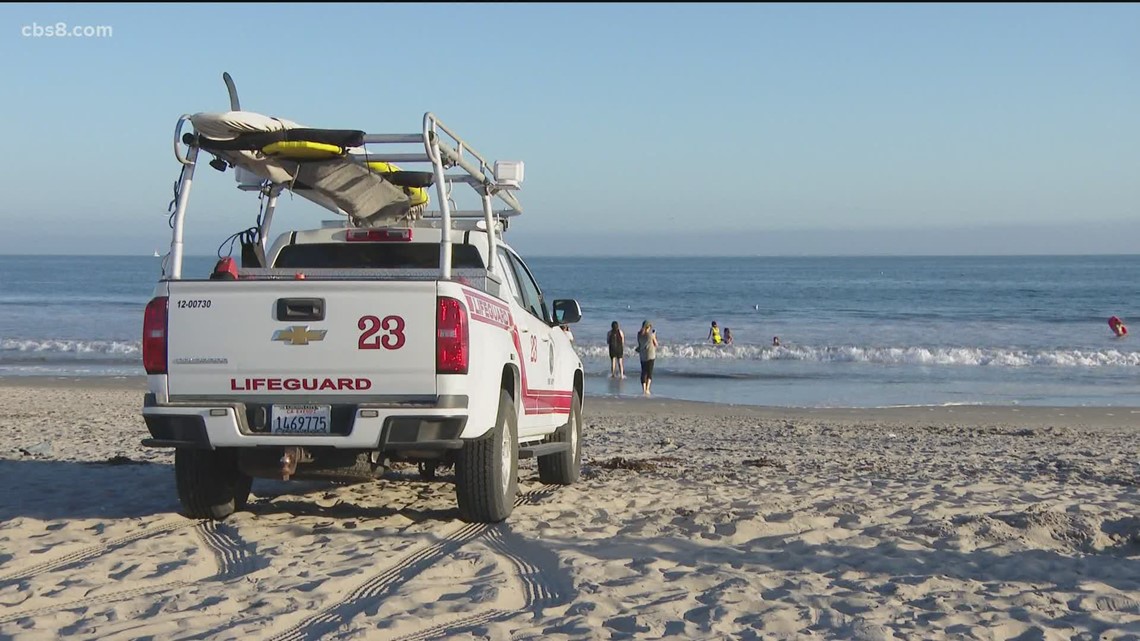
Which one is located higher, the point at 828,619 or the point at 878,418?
the point at 828,619

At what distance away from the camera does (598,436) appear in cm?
1514

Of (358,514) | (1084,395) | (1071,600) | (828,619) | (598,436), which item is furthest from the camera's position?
(1084,395)

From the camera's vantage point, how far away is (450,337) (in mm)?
6645

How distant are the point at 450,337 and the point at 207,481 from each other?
6.87ft

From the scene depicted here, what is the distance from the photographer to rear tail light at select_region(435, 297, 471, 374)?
21.7 ft

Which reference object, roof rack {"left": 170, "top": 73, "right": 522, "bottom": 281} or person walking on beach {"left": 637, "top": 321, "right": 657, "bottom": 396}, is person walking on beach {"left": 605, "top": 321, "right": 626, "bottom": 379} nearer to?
person walking on beach {"left": 637, "top": 321, "right": 657, "bottom": 396}

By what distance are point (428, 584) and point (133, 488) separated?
169 inches

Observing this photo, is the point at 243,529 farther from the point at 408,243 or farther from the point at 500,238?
the point at 500,238

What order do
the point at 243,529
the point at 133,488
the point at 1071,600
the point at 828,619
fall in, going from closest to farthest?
1. the point at 828,619
2. the point at 1071,600
3. the point at 243,529
4. the point at 133,488

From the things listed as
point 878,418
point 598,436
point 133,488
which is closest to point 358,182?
point 133,488

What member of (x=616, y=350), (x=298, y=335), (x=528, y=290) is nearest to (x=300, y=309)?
(x=298, y=335)

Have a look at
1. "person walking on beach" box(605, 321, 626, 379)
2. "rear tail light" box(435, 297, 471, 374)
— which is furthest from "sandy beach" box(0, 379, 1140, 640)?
"person walking on beach" box(605, 321, 626, 379)

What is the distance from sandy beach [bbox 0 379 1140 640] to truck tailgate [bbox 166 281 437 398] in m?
0.94

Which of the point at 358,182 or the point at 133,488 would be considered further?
the point at 133,488
